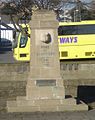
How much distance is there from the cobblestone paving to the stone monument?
589mm

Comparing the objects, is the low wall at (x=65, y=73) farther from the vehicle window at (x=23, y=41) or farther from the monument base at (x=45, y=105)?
the vehicle window at (x=23, y=41)

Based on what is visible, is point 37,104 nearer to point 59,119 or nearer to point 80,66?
point 59,119

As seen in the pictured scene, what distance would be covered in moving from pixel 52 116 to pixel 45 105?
1.01 m

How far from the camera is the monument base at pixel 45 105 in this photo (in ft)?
43.8

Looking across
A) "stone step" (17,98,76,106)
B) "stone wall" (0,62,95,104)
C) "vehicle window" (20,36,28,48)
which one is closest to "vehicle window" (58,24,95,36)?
"vehicle window" (20,36,28,48)

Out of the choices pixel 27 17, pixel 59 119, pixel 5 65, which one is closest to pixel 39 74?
pixel 59 119

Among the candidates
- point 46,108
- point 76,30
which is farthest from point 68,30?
point 46,108

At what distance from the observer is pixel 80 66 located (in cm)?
2180

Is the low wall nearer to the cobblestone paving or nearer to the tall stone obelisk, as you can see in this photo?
the tall stone obelisk

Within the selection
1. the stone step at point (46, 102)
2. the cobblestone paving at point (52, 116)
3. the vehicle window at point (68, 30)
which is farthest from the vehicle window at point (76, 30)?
the cobblestone paving at point (52, 116)

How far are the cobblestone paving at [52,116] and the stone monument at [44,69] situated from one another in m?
0.59

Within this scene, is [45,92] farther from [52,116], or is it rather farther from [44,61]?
[52,116]

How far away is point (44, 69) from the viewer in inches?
543

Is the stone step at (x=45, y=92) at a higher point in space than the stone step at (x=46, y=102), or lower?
higher
